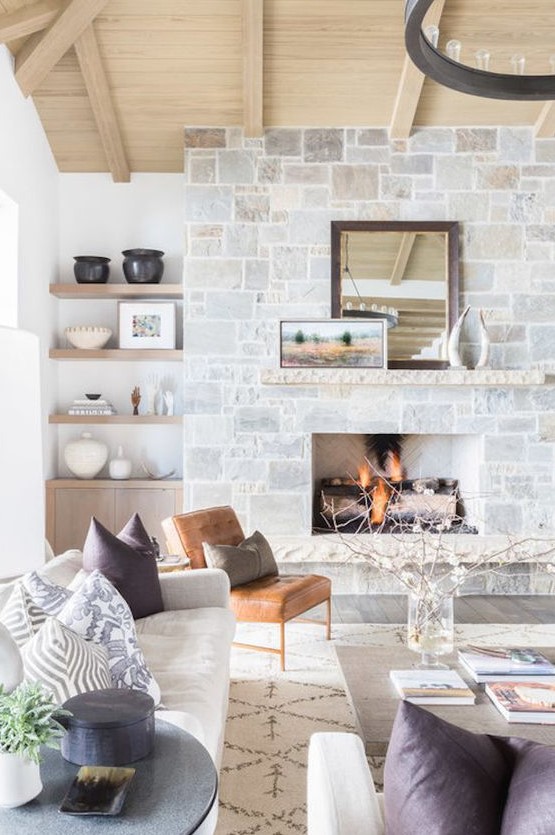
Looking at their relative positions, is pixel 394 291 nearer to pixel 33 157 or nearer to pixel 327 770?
pixel 33 157

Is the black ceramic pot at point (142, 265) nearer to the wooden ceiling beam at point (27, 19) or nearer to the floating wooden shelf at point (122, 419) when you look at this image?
the floating wooden shelf at point (122, 419)

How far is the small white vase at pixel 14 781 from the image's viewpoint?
1.35 metres

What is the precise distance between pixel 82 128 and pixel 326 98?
172 cm

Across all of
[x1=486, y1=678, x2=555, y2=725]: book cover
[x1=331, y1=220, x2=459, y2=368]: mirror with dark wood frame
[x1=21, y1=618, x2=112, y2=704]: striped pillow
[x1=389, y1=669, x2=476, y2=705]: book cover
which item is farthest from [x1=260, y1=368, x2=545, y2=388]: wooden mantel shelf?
[x1=21, y1=618, x2=112, y2=704]: striped pillow

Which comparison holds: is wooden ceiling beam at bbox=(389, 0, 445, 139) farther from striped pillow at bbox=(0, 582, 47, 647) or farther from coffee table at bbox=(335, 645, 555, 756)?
striped pillow at bbox=(0, 582, 47, 647)

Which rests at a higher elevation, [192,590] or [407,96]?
[407,96]

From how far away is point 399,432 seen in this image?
5.37m

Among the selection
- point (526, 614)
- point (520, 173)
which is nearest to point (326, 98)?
point (520, 173)

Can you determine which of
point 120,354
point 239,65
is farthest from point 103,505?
point 239,65

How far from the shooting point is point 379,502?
5738 mm

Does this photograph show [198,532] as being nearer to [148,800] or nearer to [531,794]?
[148,800]

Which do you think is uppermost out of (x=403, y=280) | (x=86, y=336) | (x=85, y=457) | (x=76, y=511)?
(x=403, y=280)

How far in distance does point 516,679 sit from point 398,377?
9.25 ft

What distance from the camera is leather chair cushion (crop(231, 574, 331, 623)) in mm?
3699
